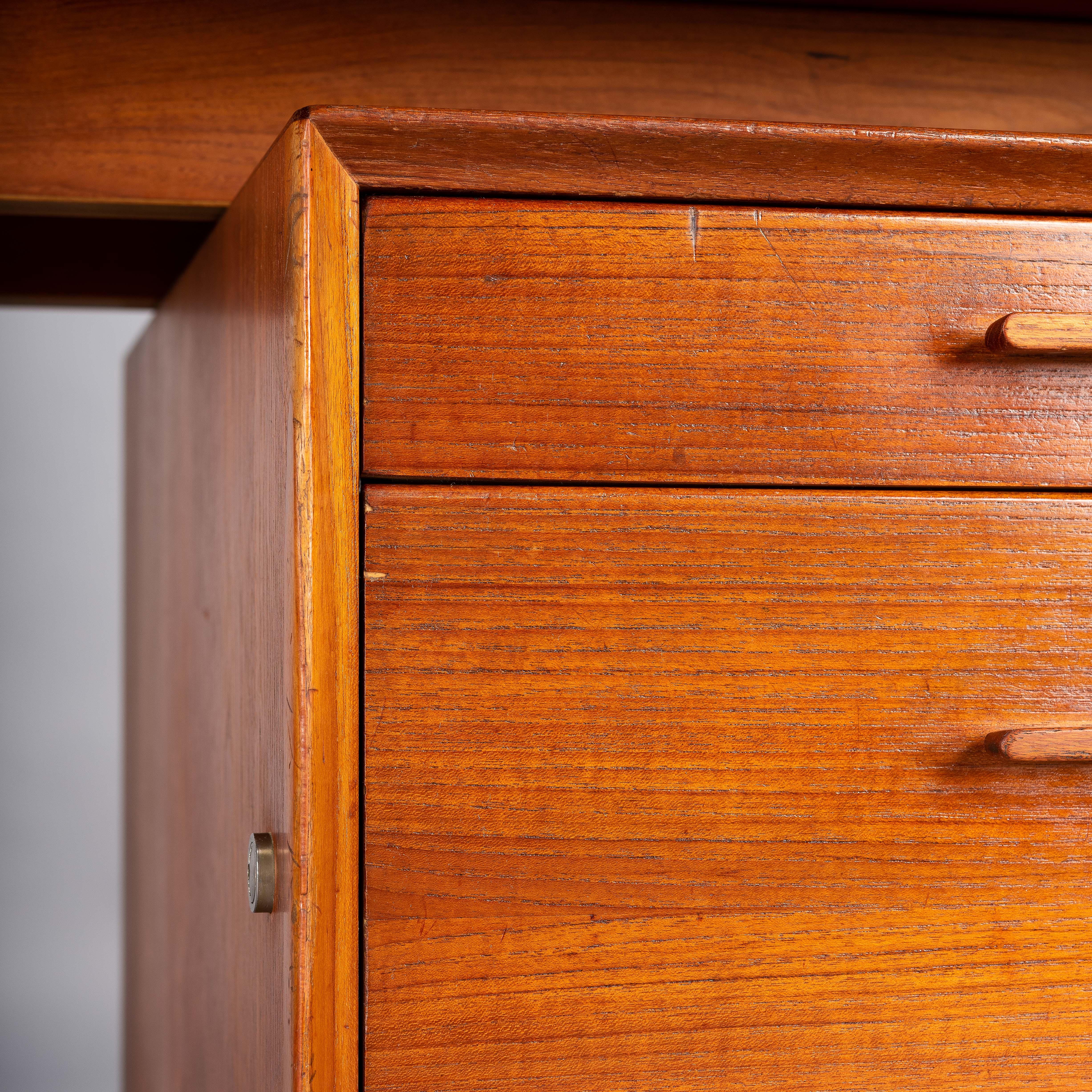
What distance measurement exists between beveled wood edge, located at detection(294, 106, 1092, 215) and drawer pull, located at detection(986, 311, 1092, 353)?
0.05 metres

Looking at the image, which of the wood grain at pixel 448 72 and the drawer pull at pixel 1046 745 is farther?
the wood grain at pixel 448 72

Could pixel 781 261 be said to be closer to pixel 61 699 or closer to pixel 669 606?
pixel 669 606

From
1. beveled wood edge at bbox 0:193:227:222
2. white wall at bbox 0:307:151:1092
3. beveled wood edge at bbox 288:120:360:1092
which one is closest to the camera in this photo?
beveled wood edge at bbox 288:120:360:1092

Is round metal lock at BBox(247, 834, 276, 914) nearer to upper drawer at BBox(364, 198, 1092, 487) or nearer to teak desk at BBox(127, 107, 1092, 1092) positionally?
teak desk at BBox(127, 107, 1092, 1092)

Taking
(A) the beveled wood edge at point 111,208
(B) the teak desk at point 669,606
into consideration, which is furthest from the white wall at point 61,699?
(B) the teak desk at point 669,606

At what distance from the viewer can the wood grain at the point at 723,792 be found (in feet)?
1.34

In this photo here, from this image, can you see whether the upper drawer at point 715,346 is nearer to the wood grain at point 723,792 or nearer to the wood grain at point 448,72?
the wood grain at point 723,792

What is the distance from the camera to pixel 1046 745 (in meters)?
0.43

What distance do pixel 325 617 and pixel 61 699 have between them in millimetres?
616

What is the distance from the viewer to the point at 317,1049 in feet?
1.28

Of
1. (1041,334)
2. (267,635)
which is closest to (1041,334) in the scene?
(1041,334)

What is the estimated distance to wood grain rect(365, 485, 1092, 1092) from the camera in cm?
41

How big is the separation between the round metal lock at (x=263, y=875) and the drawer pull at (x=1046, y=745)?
28cm

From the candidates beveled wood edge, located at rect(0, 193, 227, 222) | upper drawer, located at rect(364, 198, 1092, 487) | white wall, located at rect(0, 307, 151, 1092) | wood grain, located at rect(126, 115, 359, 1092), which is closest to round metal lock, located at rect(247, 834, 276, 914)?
wood grain, located at rect(126, 115, 359, 1092)
